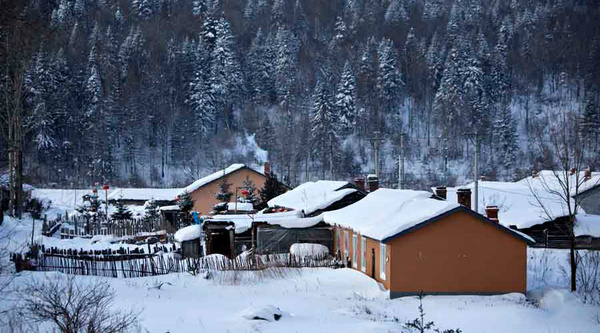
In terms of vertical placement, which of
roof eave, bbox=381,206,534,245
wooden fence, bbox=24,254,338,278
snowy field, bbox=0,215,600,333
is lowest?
snowy field, bbox=0,215,600,333

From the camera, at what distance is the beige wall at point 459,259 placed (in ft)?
70.0

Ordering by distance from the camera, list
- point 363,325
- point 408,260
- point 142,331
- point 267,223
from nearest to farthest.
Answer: point 142,331
point 363,325
point 408,260
point 267,223

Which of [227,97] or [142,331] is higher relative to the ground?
[227,97]

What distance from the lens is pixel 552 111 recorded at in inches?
3688

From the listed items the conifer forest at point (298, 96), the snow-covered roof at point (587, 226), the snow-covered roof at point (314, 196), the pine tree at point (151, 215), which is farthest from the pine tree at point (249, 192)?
the snow-covered roof at point (587, 226)

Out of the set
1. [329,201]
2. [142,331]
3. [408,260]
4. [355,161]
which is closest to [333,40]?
[355,161]

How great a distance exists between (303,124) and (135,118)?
2454 cm

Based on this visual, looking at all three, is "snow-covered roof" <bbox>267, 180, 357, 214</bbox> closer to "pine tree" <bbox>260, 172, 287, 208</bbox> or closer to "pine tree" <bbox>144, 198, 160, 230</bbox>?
"pine tree" <bbox>260, 172, 287, 208</bbox>

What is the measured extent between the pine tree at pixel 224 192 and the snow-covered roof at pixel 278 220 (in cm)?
1595

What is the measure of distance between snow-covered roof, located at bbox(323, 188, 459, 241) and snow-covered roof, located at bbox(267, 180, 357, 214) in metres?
2.30

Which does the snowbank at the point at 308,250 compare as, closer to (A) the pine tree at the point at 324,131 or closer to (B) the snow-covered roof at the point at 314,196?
(B) the snow-covered roof at the point at 314,196

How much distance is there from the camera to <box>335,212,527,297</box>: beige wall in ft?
70.0

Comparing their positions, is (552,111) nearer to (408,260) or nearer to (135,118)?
(135,118)

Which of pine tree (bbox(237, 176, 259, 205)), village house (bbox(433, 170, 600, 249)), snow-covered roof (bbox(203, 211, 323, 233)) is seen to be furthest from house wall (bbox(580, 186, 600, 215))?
snow-covered roof (bbox(203, 211, 323, 233))
